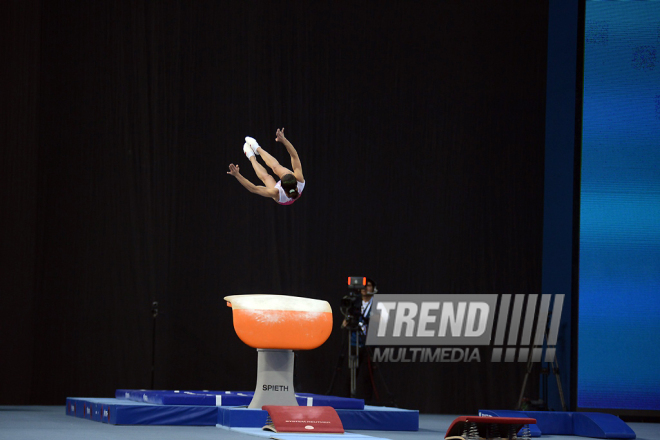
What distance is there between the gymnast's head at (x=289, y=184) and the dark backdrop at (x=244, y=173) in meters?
2.60

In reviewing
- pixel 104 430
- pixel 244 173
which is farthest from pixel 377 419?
pixel 244 173

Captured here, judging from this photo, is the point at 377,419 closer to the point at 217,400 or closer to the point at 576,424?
the point at 217,400

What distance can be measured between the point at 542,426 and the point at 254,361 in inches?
123

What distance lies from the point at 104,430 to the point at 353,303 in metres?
2.97

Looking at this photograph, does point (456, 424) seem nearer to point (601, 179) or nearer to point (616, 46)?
point (601, 179)

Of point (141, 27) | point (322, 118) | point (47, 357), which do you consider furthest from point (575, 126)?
point (47, 357)

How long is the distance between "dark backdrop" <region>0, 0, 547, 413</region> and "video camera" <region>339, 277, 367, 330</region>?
701 mm

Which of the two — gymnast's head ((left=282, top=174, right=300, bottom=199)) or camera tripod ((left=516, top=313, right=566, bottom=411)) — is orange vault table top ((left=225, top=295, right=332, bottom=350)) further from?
camera tripod ((left=516, top=313, right=566, bottom=411))

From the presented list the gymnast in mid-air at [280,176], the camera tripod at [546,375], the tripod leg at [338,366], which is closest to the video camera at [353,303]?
the tripod leg at [338,366]

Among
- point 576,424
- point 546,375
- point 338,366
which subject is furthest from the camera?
point 338,366

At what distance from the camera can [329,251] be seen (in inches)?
341

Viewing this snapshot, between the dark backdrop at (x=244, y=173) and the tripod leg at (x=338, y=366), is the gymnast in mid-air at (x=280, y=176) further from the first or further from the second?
the tripod leg at (x=338, y=366)

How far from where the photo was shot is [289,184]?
591 centimetres

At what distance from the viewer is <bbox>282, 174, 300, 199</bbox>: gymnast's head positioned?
5.90 metres
